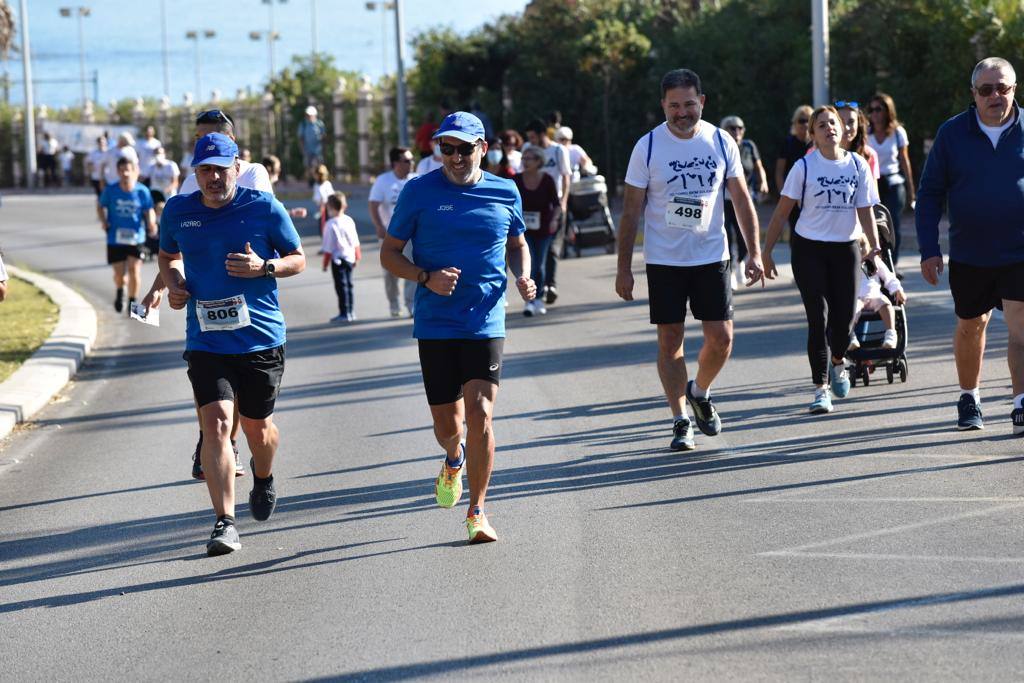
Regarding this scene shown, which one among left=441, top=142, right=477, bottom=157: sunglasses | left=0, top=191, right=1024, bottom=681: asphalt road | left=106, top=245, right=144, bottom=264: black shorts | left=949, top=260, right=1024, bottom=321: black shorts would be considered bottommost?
left=0, top=191, right=1024, bottom=681: asphalt road

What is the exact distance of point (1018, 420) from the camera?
9086mm

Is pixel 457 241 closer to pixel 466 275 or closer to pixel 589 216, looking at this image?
pixel 466 275

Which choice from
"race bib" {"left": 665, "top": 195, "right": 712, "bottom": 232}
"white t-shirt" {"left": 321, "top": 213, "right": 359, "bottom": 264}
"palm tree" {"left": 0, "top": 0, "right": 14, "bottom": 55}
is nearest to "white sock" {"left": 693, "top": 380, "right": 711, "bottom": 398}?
"race bib" {"left": 665, "top": 195, "right": 712, "bottom": 232}

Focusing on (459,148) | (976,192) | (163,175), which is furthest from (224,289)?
(163,175)

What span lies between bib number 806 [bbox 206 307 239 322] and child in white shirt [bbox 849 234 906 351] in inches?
194

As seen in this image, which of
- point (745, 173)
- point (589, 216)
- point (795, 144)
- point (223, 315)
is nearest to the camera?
point (223, 315)

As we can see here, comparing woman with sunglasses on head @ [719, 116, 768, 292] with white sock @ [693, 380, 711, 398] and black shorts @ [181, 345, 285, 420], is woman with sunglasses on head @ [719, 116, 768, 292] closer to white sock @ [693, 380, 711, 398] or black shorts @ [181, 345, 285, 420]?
white sock @ [693, 380, 711, 398]

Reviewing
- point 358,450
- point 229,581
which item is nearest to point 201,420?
point 229,581

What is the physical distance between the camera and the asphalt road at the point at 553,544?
5723mm

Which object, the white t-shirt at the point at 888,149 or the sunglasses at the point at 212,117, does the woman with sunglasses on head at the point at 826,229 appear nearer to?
the sunglasses at the point at 212,117

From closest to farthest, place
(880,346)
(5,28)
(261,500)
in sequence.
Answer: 1. (261,500)
2. (880,346)
3. (5,28)

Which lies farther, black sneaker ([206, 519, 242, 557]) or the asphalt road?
black sneaker ([206, 519, 242, 557])

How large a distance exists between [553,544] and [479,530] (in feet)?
1.11

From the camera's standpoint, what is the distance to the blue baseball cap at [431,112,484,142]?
7.19 m
